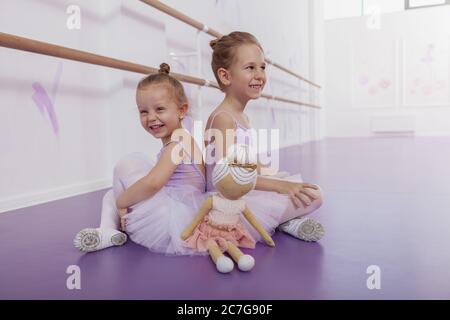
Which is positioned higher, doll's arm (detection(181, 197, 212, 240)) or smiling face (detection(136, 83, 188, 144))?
smiling face (detection(136, 83, 188, 144))

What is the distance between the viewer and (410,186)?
1.56m

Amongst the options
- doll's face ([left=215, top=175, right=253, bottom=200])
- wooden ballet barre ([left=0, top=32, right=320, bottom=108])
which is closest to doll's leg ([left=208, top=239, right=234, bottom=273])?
doll's face ([left=215, top=175, right=253, bottom=200])

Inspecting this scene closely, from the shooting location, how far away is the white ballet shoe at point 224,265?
27.1 inches

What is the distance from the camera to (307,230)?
88cm

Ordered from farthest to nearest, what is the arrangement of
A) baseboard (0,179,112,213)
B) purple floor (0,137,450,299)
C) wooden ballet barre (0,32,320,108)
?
baseboard (0,179,112,213) < wooden ballet barre (0,32,320,108) < purple floor (0,137,450,299)

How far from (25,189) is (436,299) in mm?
1233

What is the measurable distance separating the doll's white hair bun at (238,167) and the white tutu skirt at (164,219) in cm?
13

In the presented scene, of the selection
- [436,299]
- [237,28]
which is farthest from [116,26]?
[436,299]

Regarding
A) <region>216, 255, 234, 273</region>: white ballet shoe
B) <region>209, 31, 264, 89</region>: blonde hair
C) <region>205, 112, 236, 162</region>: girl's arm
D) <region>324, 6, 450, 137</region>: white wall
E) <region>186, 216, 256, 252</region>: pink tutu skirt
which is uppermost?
<region>324, 6, 450, 137</region>: white wall

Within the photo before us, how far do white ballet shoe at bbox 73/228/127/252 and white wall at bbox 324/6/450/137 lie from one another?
5.20m

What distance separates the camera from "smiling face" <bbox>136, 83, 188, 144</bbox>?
0.87 m

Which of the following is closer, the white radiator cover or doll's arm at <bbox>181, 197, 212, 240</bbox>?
doll's arm at <bbox>181, 197, 212, 240</bbox>

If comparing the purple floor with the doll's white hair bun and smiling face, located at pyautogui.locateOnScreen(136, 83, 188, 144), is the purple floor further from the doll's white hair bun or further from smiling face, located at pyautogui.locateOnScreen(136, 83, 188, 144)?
smiling face, located at pyautogui.locateOnScreen(136, 83, 188, 144)

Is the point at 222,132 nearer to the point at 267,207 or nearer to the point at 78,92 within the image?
the point at 267,207
